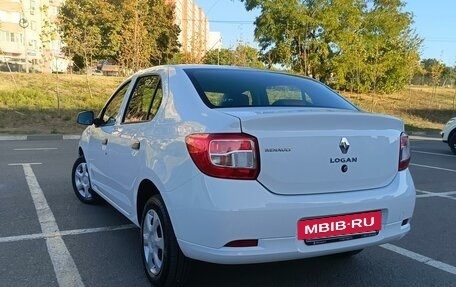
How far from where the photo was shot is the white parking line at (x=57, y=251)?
3.44m

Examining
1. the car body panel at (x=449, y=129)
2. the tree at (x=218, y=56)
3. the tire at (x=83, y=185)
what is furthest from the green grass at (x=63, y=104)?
the tire at (x=83, y=185)

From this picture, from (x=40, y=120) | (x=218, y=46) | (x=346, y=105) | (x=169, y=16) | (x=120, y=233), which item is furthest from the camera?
(x=169, y=16)

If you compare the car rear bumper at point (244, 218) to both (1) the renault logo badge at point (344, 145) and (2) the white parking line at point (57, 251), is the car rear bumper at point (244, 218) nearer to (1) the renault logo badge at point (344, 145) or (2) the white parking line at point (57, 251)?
(1) the renault logo badge at point (344, 145)

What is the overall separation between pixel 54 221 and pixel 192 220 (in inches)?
106

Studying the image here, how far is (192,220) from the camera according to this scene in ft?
9.29

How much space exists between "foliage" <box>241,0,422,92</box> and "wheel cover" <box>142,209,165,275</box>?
27.9 meters

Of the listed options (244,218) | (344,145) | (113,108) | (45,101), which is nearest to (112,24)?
(45,101)

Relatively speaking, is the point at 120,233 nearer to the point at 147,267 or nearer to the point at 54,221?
the point at 54,221

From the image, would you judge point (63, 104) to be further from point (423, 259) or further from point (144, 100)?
point (423, 259)

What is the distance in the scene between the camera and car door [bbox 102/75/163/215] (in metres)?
3.61

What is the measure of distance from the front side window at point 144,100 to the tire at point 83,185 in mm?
1634

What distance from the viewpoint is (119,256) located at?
12.9 feet

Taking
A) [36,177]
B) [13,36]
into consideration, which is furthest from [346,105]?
[13,36]

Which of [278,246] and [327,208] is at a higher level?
[327,208]
